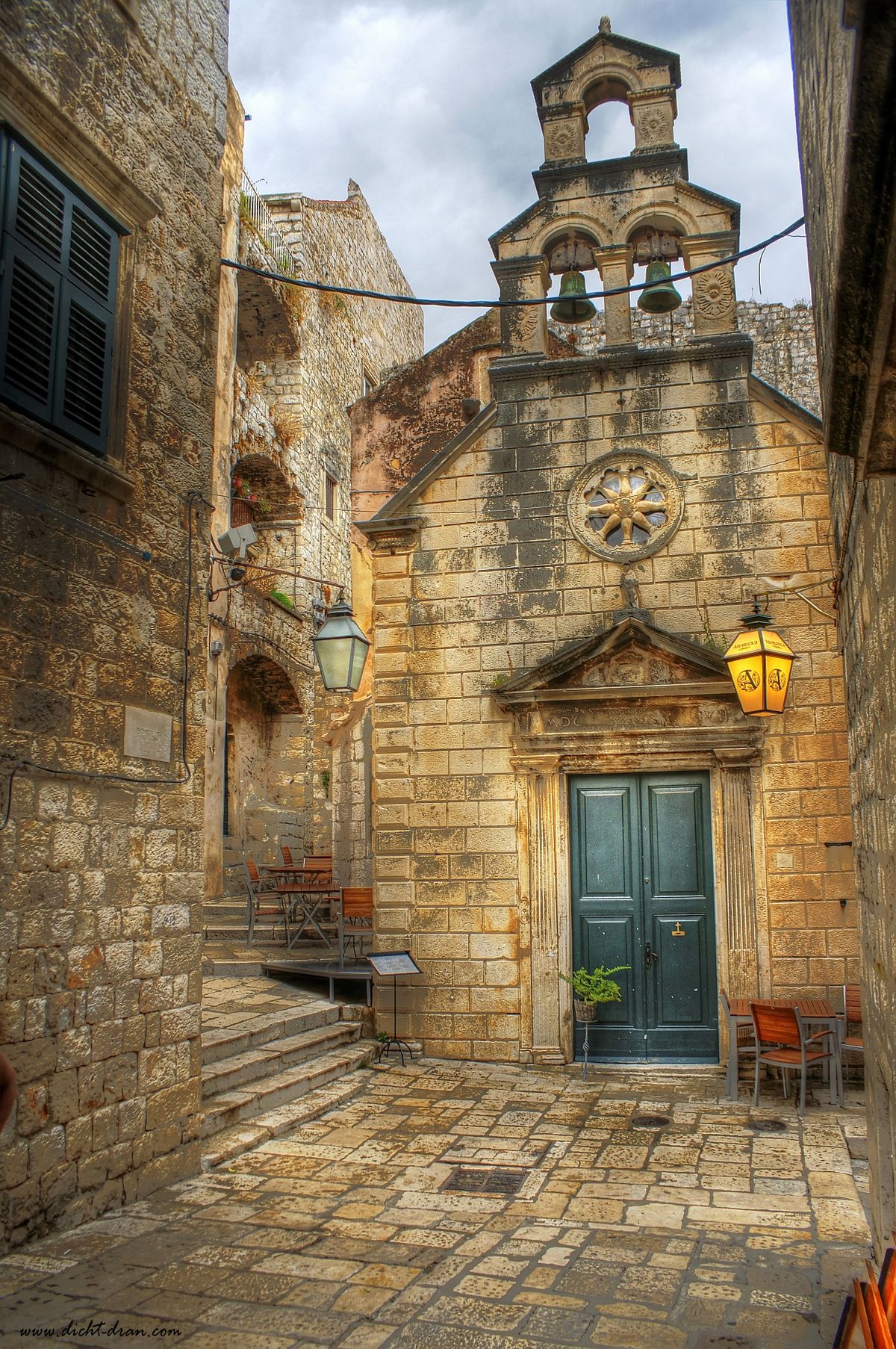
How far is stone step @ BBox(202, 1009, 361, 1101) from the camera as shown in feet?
20.9

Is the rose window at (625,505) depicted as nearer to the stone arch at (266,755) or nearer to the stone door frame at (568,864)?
the stone door frame at (568,864)

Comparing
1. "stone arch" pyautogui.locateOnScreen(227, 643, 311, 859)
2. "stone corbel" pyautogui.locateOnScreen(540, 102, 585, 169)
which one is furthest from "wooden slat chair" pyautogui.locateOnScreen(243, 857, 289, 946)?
"stone corbel" pyautogui.locateOnScreen(540, 102, 585, 169)

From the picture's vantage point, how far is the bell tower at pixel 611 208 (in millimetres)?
8664

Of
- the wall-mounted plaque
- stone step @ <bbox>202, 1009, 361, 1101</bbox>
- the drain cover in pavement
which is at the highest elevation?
the wall-mounted plaque

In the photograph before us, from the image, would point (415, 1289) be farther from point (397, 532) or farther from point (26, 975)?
point (397, 532)

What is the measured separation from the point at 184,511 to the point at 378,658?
3.29 m

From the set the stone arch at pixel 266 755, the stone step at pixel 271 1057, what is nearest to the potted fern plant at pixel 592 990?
the stone step at pixel 271 1057

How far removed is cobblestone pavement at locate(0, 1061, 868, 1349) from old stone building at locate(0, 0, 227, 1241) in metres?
0.55

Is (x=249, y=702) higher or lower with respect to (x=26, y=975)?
higher

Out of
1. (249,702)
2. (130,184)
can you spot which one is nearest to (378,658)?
(130,184)

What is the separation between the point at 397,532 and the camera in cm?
891

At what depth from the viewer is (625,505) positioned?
27.9ft

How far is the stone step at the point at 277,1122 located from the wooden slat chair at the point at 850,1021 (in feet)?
11.4
